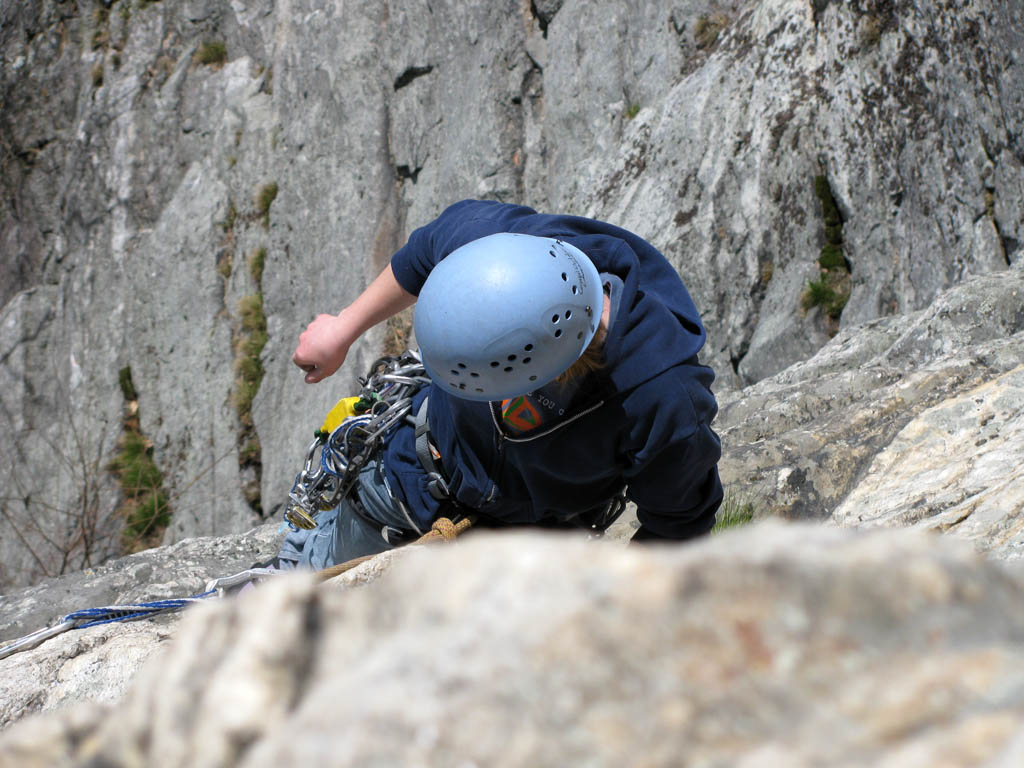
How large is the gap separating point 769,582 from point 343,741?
45cm

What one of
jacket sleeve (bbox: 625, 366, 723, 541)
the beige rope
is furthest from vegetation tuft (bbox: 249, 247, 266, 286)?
jacket sleeve (bbox: 625, 366, 723, 541)

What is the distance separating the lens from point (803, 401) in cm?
485

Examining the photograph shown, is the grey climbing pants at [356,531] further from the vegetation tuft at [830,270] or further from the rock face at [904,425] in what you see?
the vegetation tuft at [830,270]

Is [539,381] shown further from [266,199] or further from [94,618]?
[266,199]

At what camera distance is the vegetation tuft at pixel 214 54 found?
1448 centimetres

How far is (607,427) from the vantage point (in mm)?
2594

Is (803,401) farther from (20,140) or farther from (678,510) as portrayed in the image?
(20,140)

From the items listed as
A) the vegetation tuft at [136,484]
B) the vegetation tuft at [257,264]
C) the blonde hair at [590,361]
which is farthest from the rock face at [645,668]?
the vegetation tuft at [257,264]

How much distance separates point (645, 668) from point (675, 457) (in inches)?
70.6

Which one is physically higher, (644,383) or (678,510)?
(644,383)

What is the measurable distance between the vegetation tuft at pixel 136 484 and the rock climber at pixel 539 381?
9741mm

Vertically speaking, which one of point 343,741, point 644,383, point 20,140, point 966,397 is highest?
point 20,140

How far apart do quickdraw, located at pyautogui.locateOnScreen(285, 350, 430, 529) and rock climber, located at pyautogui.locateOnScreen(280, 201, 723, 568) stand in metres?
0.06

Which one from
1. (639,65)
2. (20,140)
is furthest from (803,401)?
(20,140)
